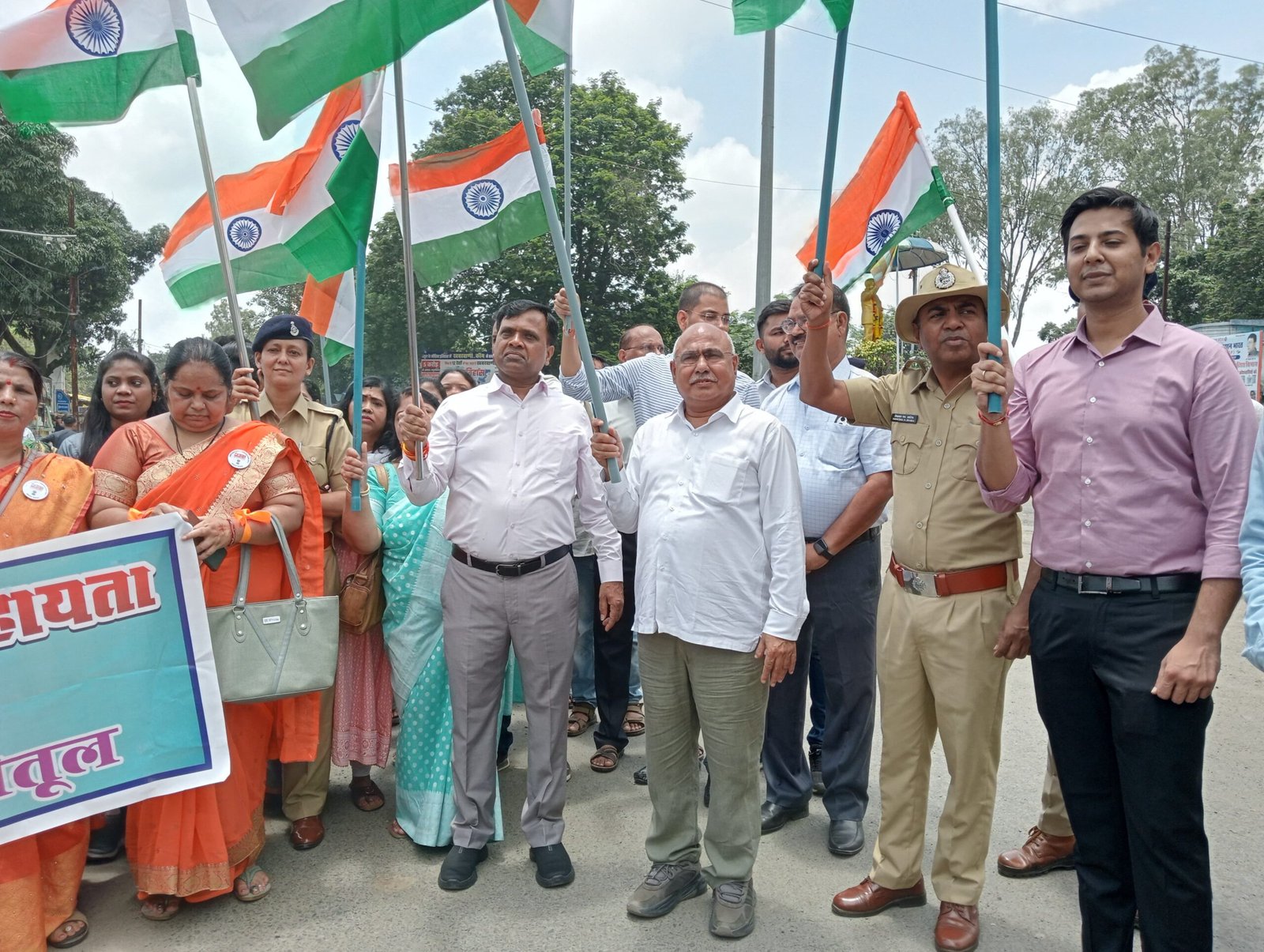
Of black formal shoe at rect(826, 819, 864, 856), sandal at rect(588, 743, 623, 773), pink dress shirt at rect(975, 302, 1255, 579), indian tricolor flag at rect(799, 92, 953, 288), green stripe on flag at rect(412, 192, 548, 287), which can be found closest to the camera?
pink dress shirt at rect(975, 302, 1255, 579)

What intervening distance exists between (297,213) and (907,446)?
9.23ft

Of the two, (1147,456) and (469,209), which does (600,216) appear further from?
(1147,456)

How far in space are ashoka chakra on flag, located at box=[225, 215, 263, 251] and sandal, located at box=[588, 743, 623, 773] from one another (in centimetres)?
320

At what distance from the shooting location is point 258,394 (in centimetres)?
361

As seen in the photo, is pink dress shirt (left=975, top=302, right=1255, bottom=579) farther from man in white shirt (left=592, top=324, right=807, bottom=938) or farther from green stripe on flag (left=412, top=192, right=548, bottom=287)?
green stripe on flag (left=412, top=192, right=548, bottom=287)

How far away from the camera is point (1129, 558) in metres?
2.33

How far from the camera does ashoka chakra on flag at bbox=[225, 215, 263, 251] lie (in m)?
4.82

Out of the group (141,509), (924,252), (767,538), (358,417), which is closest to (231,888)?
(141,509)

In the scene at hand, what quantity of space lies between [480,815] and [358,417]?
5.08 ft

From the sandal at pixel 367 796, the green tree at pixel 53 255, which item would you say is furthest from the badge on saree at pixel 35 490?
the green tree at pixel 53 255

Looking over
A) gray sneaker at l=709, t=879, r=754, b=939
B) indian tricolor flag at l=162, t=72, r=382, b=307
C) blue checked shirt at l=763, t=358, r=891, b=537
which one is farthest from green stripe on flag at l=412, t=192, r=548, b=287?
gray sneaker at l=709, t=879, r=754, b=939

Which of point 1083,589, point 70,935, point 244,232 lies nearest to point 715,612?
point 1083,589

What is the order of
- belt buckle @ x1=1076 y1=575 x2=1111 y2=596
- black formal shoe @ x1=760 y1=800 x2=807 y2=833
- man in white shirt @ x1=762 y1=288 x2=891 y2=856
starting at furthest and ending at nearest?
1. black formal shoe @ x1=760 y1=800 x2=807 y2=833
2. man in white shirt @ x1=762 y1=288 x2=891 y2=856
3. belt buckle @ x1=1076 y1=575 x2=1111 y2=596

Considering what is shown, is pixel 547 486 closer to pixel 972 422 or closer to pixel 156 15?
pixel 972 422
